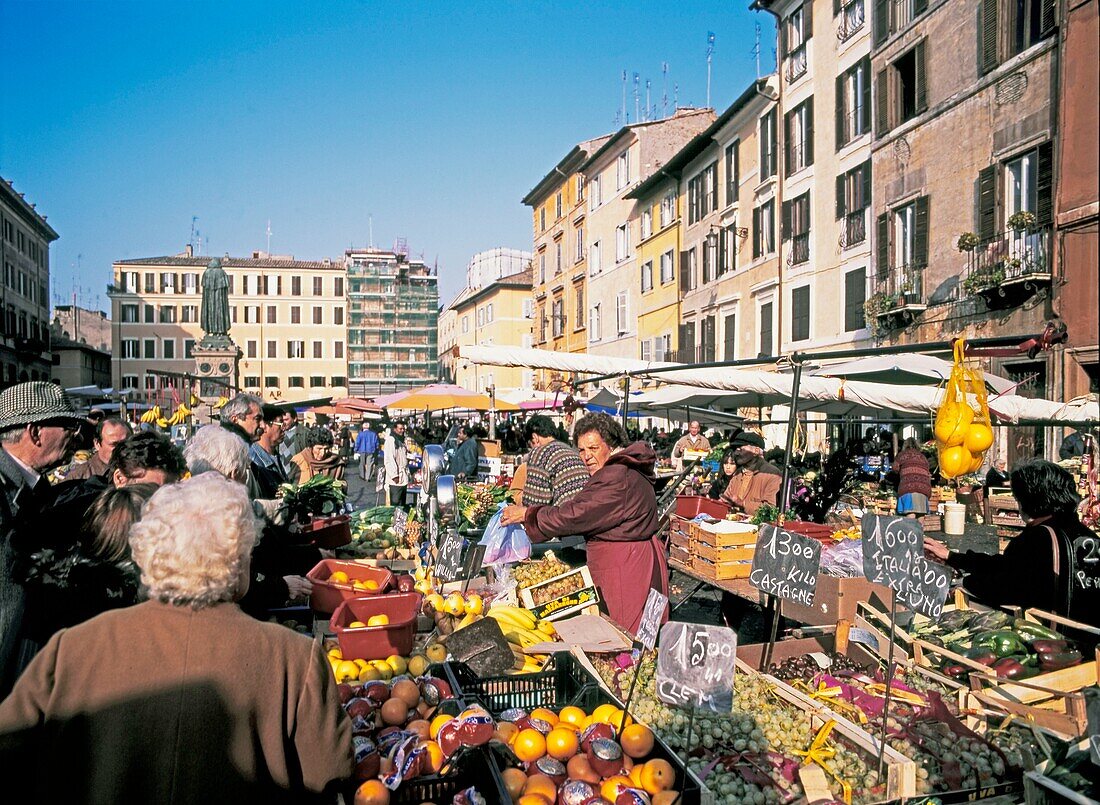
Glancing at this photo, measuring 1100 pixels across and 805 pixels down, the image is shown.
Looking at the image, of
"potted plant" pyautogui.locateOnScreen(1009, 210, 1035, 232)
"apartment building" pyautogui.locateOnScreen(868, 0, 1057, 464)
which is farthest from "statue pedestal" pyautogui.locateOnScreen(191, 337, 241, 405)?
"potted plant" pyautogui.locateOnScreen(1009, 210, 1035, 232)

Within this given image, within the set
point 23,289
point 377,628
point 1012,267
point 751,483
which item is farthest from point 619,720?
point 23,289

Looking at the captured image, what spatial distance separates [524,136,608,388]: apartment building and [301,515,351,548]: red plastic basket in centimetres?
3342

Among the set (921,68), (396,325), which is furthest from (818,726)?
(396,325)

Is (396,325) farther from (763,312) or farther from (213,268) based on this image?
(763,312)

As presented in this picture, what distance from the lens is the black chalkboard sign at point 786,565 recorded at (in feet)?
11.7

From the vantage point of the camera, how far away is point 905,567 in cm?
326

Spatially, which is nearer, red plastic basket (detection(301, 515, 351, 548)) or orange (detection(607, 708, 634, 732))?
orange (detection(607, 708, 634, 732))

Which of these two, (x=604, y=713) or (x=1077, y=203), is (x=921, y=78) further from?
(x=604, y=713)

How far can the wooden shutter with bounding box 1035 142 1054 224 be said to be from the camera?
14.1 metres

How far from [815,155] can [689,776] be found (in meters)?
22.3

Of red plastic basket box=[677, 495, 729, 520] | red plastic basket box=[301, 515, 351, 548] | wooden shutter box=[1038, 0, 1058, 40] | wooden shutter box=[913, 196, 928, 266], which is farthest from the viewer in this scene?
wooden shutter box=[913, 196, 928, 266]

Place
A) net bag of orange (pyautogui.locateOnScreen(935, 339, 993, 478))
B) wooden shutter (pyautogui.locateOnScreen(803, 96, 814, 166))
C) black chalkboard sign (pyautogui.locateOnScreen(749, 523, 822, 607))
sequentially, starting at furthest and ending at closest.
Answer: wooden shutter (pyautogui.locateOnScreen(803, 96, 814, 166)) → net bag of orange (pyautogui.locateOnScreen(935, 339, 993, 478)) → black chalkboard sign (pyautogui.locateOnScreen(749, 523, 822, 607))

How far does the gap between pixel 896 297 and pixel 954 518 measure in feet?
27.6

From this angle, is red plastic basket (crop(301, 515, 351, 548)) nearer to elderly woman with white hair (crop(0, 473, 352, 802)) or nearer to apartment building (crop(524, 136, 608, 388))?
elderly woman with white hair (crop(0, 473, 352, 802))
